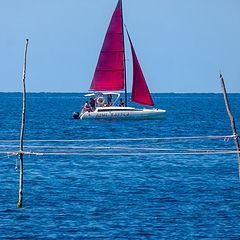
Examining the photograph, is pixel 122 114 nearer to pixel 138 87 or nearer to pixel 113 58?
→ pixel 138 87

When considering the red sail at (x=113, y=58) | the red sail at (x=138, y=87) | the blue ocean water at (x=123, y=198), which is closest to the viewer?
the blue ocean water at (x=123, y=198)

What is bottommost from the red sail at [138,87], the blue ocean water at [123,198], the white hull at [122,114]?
the blue ocean water at [123,198]

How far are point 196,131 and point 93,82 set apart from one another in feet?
51.3

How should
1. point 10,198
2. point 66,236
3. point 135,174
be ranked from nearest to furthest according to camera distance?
point 66,236 < point 10,198 < point 135,174

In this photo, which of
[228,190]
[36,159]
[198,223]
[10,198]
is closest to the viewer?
[198,223]

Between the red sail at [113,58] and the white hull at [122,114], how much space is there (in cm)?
349

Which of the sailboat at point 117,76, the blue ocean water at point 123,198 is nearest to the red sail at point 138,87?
the sailboat at point 117,76

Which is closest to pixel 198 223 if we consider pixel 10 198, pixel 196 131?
pixel 10 198

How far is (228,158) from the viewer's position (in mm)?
39625

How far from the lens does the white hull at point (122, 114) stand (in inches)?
2709

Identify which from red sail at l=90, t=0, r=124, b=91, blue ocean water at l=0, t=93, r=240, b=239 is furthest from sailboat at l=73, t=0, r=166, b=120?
blue ocean water at l=0, t=93, r=240, b=239

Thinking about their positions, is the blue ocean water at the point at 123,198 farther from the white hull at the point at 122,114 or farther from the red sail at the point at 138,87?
the red sail at the point at 138,87

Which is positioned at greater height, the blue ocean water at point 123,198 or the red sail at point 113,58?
the red sail at point 113,58

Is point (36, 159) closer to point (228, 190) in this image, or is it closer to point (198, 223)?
point (228, 190)
